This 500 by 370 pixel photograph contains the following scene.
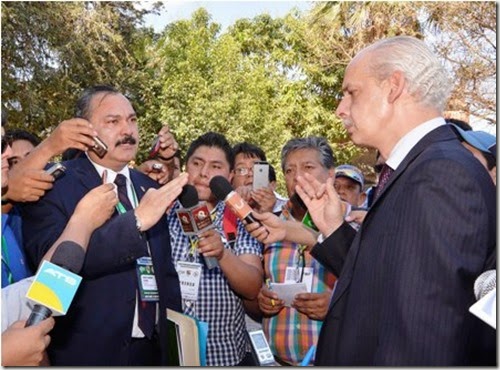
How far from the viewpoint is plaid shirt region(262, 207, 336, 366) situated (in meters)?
3.73

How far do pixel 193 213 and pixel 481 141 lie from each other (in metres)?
1.47

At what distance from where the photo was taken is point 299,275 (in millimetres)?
3811

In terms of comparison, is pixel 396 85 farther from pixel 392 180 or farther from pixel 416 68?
pixel 392 180

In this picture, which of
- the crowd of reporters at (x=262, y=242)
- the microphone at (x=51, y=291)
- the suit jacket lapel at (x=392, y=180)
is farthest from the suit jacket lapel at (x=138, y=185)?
the suit jacket lapel at (x=392, y=180)

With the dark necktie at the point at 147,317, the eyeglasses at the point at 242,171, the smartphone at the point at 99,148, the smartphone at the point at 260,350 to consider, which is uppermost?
the eyeglasses at the point at 242,171

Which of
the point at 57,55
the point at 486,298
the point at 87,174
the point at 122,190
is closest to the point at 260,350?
the point at 122,190

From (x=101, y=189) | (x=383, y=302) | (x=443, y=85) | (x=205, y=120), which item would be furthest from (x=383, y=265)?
(x=205, y=120)

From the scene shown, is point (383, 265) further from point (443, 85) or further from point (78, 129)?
point (78, 129)

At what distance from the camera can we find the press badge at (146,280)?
323 cm

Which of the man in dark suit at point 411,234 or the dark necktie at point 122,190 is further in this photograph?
the dark necktie at point 122,190

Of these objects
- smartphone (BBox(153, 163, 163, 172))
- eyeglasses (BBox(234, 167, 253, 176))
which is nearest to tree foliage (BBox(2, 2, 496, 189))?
eyeglasses (BBox(234, 167, 253, 176))

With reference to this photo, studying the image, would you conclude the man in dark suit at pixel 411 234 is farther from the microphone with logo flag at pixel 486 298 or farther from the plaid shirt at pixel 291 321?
the plaid shirt at pixel 291 321

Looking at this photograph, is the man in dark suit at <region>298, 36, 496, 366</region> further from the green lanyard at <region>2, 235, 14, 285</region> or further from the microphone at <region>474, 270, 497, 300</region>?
the green lanyard at <region>2, 235, 14, 285</region>

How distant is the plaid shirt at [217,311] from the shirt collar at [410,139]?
162cm
